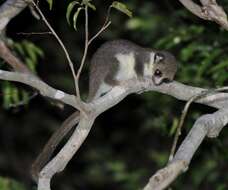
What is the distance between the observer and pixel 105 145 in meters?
11.0

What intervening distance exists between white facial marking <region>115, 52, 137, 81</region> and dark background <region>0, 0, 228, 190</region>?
1.50 feet

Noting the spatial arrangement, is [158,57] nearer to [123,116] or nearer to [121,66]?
[121,66]

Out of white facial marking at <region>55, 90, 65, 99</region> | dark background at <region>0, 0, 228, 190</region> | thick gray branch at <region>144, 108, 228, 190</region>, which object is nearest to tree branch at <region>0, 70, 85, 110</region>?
white facial marking at <region>55, 90, 65, 99</region>

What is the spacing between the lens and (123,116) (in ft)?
36.7

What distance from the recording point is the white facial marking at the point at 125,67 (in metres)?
6.33

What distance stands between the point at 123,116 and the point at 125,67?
15.9 feet

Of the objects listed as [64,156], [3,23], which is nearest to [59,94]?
[64,156]

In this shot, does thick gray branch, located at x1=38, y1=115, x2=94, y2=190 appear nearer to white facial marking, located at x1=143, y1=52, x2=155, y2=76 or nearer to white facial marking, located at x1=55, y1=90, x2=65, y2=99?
white facial marking, located at x1=55, y1=90, x2=65, y2=99

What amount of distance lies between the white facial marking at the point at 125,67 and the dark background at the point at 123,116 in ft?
1.50

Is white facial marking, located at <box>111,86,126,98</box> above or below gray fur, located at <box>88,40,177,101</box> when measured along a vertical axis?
above

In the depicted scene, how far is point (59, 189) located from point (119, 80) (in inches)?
171

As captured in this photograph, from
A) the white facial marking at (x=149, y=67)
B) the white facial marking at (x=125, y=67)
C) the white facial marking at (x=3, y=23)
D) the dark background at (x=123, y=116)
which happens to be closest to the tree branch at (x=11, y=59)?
the white facial marking at (x=3, y=23)

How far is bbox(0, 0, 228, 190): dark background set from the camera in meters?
7.08

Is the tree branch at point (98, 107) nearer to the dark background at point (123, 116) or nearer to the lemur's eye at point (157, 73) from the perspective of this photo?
the lemur's eye at point (157, 73)
